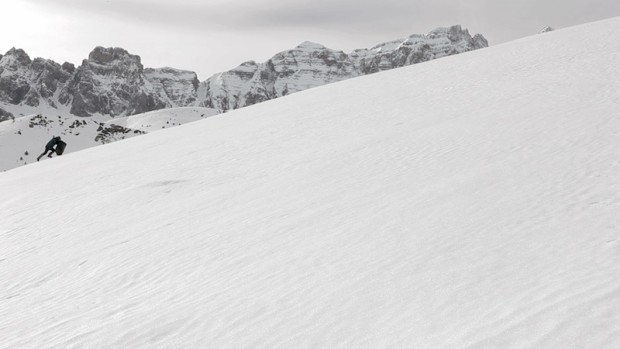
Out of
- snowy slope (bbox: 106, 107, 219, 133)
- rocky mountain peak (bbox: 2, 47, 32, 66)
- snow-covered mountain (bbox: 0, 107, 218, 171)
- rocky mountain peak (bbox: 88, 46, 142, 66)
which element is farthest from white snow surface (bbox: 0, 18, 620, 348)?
rocky mountain peak (bbox: 88, 46, 142, 66)

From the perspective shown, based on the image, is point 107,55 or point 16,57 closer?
point 16,57

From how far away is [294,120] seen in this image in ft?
48.6

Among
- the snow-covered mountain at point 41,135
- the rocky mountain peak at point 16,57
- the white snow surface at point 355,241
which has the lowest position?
the white snow surface at point 355,241

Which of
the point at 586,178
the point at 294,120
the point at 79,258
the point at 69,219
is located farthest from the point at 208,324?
the point at 294,120

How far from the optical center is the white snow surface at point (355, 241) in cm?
287

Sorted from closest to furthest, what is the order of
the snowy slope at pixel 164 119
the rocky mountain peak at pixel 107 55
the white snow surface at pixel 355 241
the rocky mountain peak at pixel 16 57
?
the white snow surface at pixel 355 241, the snowy slope at pixel 164 119, the rocky mountain peak at pixel 16 57, the rocky mountain peak at pixel 107 55

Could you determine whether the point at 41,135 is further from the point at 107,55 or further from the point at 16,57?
the point at 107,55

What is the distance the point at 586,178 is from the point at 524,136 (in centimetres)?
231

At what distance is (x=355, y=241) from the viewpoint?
442 cm

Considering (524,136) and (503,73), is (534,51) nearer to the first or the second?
(503,73)

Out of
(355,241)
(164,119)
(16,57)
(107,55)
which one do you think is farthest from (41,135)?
(107,55)

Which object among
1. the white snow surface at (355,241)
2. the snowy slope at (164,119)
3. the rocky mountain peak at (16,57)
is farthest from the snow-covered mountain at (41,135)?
the rocky mountain peak at (16,57)

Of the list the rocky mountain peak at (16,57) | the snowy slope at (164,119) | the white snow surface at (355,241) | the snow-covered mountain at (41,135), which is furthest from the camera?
the rocky mountain peak at (16,57)

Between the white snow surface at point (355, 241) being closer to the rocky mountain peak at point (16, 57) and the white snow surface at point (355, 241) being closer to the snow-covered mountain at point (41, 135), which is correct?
the snow-covered mountain at point (41, 135)
